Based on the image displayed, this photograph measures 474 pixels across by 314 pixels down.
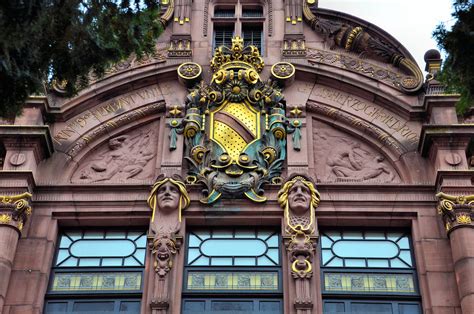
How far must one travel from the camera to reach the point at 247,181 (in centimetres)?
1988

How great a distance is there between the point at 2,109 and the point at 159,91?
29.3 feet

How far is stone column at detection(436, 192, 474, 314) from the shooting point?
685 inches

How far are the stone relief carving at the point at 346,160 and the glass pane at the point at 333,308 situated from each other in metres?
3.36

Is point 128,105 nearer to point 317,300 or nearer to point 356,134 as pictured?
point 356,134

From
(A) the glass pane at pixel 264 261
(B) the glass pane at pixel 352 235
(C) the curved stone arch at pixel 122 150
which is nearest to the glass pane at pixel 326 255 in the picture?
(B) the glass pane at pixel 352 235

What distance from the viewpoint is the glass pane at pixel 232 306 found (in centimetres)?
1820

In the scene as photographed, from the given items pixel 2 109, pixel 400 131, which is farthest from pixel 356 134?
pixel 2 109

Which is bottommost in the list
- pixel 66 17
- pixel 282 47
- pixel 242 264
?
pixel 242 264

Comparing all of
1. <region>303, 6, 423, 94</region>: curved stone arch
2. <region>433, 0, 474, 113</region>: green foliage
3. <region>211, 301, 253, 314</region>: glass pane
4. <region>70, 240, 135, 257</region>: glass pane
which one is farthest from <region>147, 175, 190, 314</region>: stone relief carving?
<region>433, 0, 474, 113</region>: green foliage

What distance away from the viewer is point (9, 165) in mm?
19828

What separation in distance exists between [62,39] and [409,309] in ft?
30.5

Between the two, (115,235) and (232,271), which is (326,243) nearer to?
(232,271)

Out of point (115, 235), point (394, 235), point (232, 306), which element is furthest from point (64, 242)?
point (394, 235)

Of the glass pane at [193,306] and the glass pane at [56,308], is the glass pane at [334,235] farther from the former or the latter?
the glass pane at [56,308]
